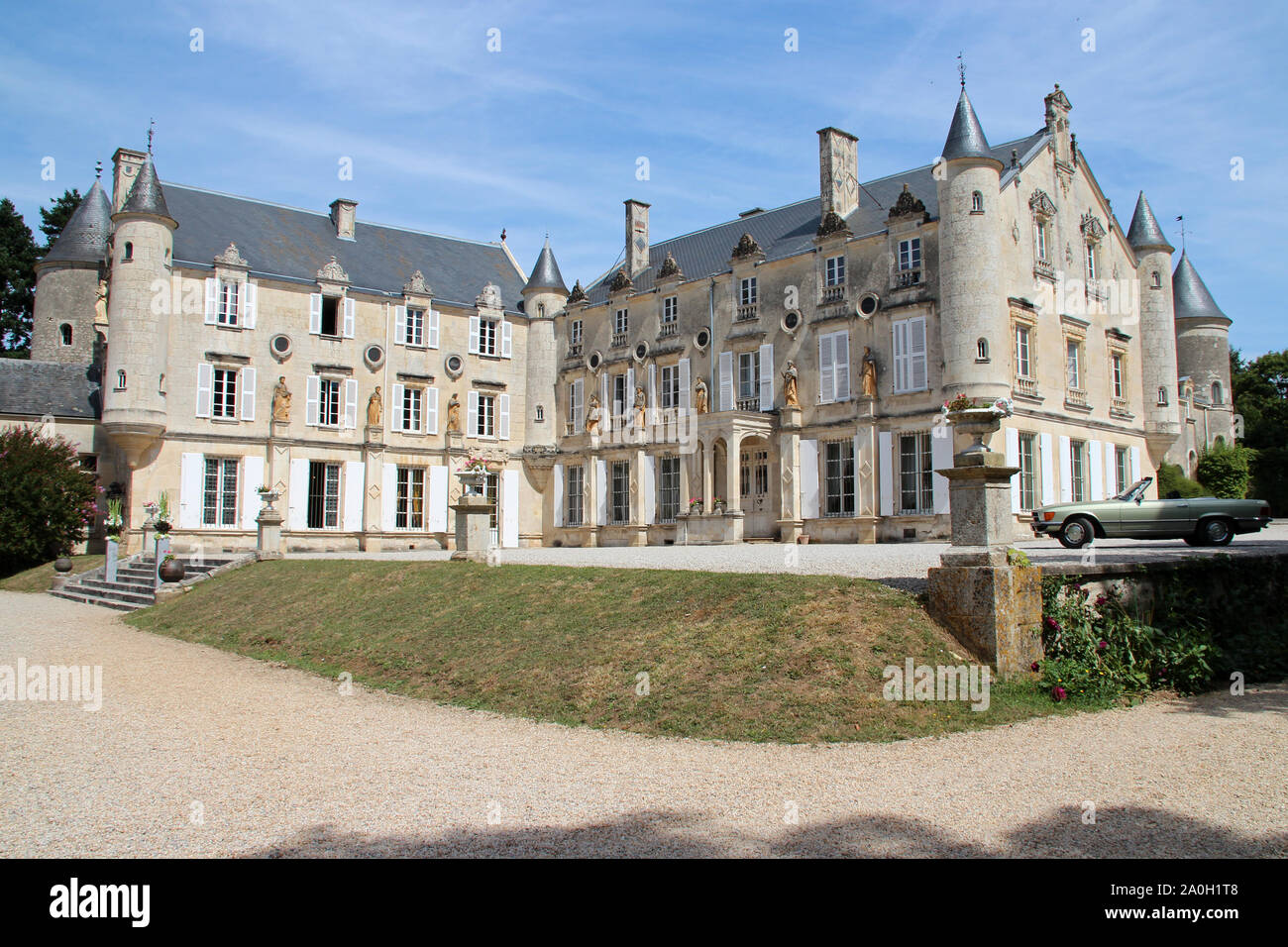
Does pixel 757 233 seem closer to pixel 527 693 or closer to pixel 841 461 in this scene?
pixel 841 461

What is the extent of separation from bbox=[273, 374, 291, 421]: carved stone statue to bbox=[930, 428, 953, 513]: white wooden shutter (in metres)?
20.7

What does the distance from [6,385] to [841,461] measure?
88.4 ft

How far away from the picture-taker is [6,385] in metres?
29.2

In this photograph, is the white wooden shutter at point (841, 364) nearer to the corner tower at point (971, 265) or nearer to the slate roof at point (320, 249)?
the corner tower at point (971, 265)

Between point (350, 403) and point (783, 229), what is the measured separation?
16066 millimetres

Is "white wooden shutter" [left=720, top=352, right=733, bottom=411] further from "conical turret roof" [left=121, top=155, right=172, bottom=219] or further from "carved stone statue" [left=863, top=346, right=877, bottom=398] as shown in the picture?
"conical turret roof" [left=121, top=155, right=172, bottom=219]

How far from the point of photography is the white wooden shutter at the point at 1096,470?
989 inches

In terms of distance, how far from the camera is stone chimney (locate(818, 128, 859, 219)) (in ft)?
88.1

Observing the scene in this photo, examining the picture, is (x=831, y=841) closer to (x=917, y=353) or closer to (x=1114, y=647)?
(x=1114, y=647)

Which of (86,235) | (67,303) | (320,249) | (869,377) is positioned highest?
(86,235)

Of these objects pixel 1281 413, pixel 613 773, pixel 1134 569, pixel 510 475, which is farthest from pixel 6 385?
pixel 1281 413

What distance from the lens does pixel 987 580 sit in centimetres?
862

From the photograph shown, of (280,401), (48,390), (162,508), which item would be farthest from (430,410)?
(48,390)

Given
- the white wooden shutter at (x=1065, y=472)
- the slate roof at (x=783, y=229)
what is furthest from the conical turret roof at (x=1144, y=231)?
the white wooden shutter at (x=1065, y=472)
